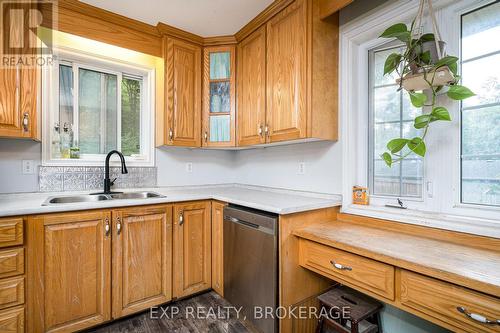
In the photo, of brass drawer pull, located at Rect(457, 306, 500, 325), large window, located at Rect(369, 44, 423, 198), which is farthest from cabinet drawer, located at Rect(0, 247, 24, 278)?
large window, located at Rect(369, 44, 423, 198)

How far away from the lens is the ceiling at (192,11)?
1.88 meters

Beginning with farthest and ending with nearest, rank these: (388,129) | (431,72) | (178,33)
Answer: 1. (178,33)
2. (388,129)
3. (431,72)

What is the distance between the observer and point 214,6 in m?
1.91

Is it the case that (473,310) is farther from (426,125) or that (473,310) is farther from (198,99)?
(198,99)

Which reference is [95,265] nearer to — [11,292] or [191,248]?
[11,292]

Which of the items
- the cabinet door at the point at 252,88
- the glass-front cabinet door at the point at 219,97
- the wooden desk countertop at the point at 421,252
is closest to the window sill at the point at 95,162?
the glass-front cabinet door at the point at 219,97

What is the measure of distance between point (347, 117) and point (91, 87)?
2.34 meters

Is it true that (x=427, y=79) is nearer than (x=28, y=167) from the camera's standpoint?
Yes

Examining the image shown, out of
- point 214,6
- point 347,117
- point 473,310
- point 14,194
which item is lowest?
point 473,310

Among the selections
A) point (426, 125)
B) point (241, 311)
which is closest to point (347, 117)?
point (426, 125)

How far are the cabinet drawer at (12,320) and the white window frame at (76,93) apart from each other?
107cm

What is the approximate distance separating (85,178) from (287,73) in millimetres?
1974

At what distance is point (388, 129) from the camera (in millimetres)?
1642

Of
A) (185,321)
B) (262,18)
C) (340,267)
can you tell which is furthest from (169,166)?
(340,267)
